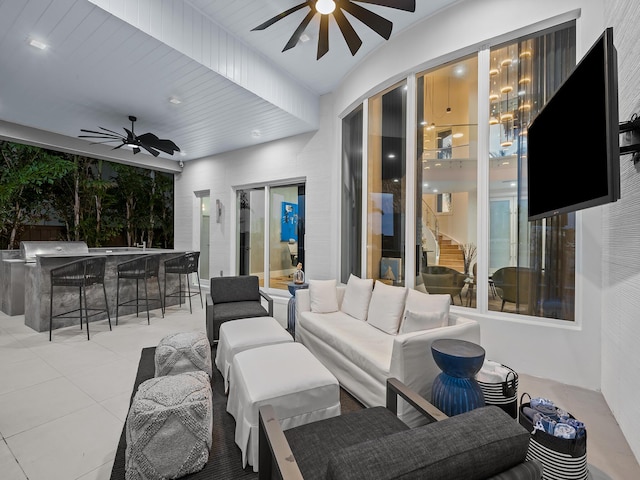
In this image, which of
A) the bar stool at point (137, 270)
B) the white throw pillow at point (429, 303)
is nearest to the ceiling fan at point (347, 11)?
the white throw pillow at point (429, 303)

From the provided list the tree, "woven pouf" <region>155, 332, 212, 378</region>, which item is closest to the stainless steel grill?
the tree

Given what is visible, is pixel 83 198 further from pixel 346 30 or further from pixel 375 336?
pixel 375 336

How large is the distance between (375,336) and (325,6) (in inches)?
114

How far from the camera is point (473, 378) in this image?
191cm

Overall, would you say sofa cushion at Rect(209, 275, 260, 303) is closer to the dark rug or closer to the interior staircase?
the dark rug

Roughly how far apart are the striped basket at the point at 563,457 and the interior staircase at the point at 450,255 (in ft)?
6.90

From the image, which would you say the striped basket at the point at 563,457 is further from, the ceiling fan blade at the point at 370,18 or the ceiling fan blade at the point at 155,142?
the ceiling fan blade at the point at 155,142

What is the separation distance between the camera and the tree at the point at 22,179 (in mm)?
6539

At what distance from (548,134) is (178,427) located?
3007 mm

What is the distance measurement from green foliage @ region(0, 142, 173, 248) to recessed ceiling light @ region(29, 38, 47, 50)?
4.61 metres

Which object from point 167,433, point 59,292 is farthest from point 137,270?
point 167,433

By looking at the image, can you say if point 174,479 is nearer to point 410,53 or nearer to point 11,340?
point 11,340

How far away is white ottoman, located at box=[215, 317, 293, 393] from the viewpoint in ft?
8.70

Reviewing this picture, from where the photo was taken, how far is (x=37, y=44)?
3125 mm
